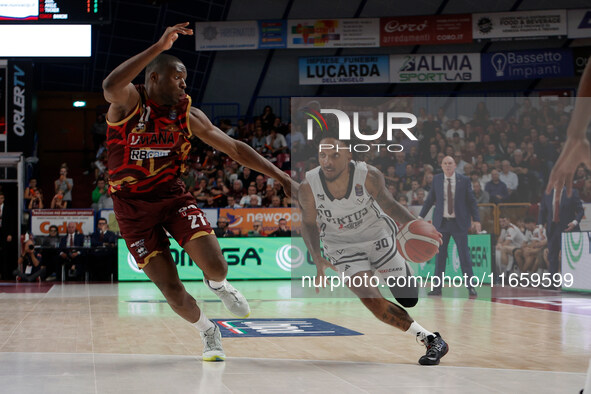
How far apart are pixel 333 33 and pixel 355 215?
1555 centimetres

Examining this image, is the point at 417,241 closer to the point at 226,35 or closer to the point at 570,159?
the point at 570,159

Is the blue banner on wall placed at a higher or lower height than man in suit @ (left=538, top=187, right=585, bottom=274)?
higher

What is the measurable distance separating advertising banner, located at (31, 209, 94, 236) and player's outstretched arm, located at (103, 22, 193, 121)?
11.7 meters

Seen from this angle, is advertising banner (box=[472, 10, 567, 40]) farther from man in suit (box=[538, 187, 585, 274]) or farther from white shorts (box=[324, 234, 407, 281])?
white shorts (box=[324, 234, 407, 281])

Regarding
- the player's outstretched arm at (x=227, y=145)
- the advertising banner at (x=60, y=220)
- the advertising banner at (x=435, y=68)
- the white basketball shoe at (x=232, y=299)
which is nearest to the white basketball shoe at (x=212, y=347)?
the white basketball shoe at (x=232, y=299)

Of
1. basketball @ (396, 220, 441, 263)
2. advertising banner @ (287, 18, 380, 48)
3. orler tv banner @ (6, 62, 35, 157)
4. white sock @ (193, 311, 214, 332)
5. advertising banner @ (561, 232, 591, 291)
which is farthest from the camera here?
advertising banner @ (287, 18, 380, 48)

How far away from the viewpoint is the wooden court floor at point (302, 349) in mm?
4773

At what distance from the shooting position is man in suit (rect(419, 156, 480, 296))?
25.4 feet

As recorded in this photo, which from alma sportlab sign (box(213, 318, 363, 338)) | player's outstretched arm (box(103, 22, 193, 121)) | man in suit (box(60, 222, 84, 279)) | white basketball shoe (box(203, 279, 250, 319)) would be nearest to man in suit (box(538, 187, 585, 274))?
alma sportlab sign (box(213, 318, 363, 338))

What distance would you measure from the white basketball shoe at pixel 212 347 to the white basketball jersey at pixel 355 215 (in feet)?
3.96

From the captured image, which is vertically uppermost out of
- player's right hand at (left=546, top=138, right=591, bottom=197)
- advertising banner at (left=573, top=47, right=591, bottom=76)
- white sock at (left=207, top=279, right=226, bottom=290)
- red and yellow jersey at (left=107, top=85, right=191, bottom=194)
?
advertising banner at (left=573, top=47, right=591, bottom=76)

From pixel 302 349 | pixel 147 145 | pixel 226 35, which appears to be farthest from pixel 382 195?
pixel 226 35

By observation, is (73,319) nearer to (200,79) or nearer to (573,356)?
(573,356)

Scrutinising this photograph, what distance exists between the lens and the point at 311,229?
5840 mm
